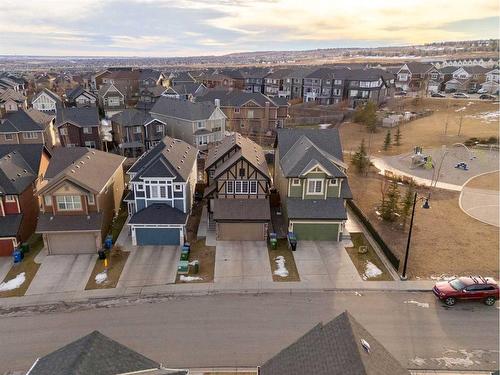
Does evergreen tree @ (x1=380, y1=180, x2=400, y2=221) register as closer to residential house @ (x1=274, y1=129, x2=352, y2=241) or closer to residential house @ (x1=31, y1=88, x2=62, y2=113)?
residential house @ (x1=274, y1=129, x2=352, y2=241)

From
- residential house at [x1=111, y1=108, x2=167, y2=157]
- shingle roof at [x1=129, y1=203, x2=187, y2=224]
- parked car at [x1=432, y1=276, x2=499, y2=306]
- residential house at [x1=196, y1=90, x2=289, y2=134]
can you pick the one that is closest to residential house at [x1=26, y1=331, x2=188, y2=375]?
shingle roof at [x1=129, y1=203, x2=187, y2=224]

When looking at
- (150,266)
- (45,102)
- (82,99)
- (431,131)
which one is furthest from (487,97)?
(45,102)

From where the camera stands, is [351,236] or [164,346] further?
[351,236]

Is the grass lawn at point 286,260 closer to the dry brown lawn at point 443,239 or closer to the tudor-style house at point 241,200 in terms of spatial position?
the tudor-style house at point 241,200

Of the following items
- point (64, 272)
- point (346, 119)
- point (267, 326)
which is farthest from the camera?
point (346, 119)

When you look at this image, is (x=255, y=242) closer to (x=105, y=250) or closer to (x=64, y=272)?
(x=105, y=250)

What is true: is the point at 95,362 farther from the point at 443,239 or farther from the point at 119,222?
the point at 443,239

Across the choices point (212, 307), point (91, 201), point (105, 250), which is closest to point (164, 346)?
point (212, 307)
